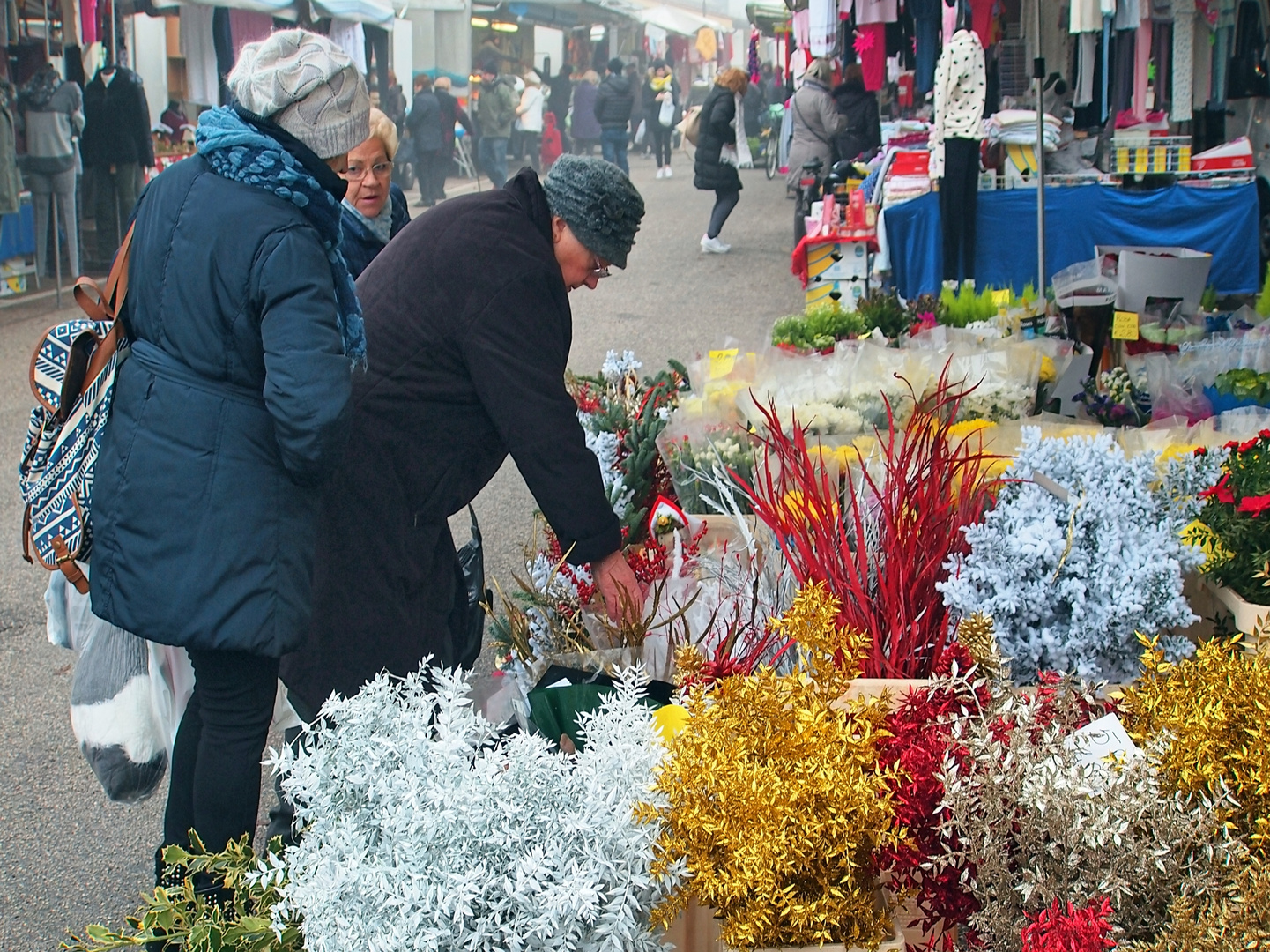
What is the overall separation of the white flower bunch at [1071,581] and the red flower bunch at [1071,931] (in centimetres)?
69

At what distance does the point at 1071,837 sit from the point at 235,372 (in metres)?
1.48

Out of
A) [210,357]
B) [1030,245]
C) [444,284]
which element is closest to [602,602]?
[444,284]

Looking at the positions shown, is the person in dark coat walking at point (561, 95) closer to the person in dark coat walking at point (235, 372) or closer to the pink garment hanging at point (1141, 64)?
the pink garment hanging at point (1141, 64)

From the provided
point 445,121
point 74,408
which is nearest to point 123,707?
point 74,408

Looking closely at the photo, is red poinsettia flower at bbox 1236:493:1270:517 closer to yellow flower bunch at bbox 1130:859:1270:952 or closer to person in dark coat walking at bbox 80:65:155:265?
yellow flower bunch at bbox 1130:859:1270:952

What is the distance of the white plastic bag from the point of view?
245cm

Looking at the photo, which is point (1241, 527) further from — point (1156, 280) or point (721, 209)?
point (721, 209)

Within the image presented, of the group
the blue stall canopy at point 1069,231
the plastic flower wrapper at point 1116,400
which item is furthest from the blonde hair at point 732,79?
the plastic flower wrapper at point 1116,400

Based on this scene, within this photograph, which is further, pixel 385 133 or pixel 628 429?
pixel 628 429

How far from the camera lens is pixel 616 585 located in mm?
2361

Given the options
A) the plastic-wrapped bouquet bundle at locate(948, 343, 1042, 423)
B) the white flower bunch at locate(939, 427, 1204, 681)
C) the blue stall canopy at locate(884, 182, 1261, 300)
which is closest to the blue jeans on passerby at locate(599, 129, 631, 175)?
the blue stall canopy at locate(884, 182, 1261, 300)

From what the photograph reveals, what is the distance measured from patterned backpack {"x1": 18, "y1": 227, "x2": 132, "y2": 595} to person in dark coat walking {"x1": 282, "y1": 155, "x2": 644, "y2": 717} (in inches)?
19.1

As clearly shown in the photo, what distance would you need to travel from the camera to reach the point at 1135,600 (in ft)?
6.17

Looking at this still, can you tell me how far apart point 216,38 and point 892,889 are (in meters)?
12.5
